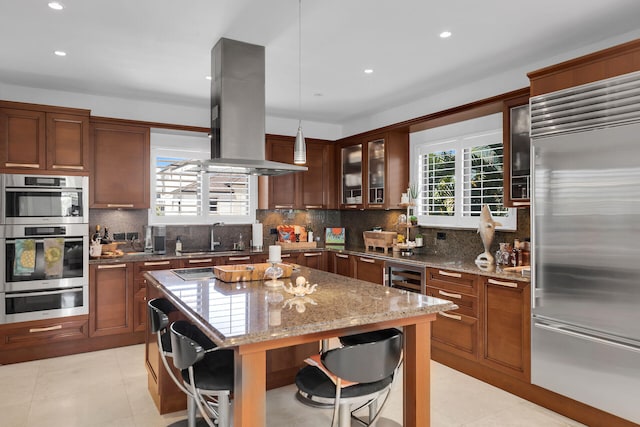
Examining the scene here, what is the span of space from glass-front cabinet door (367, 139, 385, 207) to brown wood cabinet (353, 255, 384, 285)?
0.77m

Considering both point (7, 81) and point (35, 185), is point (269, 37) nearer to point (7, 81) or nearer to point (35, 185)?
point (35, 185)

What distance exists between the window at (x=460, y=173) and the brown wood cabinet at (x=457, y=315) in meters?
0.81

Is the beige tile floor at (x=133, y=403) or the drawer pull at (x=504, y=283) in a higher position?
the drawer pull at (x=504, y=283)

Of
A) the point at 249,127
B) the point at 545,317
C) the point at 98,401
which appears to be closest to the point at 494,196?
the point at 545,317

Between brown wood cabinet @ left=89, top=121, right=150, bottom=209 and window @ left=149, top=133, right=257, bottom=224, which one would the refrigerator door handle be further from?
brown wood cabinet @ left=89, top=121, right=150, bottom=209

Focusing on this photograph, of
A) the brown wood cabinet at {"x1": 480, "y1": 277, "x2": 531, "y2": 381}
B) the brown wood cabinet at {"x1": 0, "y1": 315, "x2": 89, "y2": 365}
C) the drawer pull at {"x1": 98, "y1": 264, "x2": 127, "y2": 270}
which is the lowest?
the brown wood cabinet at {"x1": 0, "y1": 315, "x2": 89, "y2": 365}

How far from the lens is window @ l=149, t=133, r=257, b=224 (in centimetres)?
531

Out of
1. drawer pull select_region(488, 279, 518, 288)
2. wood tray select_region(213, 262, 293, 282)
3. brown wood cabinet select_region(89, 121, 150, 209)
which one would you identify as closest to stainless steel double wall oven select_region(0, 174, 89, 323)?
brown wood cabinet select_region(89, 121, 150, 209)

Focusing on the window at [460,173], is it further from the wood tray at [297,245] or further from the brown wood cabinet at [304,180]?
the wood tray at [297,245]

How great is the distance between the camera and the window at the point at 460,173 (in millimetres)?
4371

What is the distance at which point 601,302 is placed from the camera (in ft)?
8.89

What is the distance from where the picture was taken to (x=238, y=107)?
129 inches

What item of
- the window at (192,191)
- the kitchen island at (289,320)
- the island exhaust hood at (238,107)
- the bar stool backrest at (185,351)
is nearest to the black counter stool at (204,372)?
the bar stool backrest at (185,351)

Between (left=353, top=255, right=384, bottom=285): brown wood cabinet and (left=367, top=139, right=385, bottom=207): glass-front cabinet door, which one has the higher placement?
(left=367, top=139, right=385, bottom=207): glass-front cabinet door
